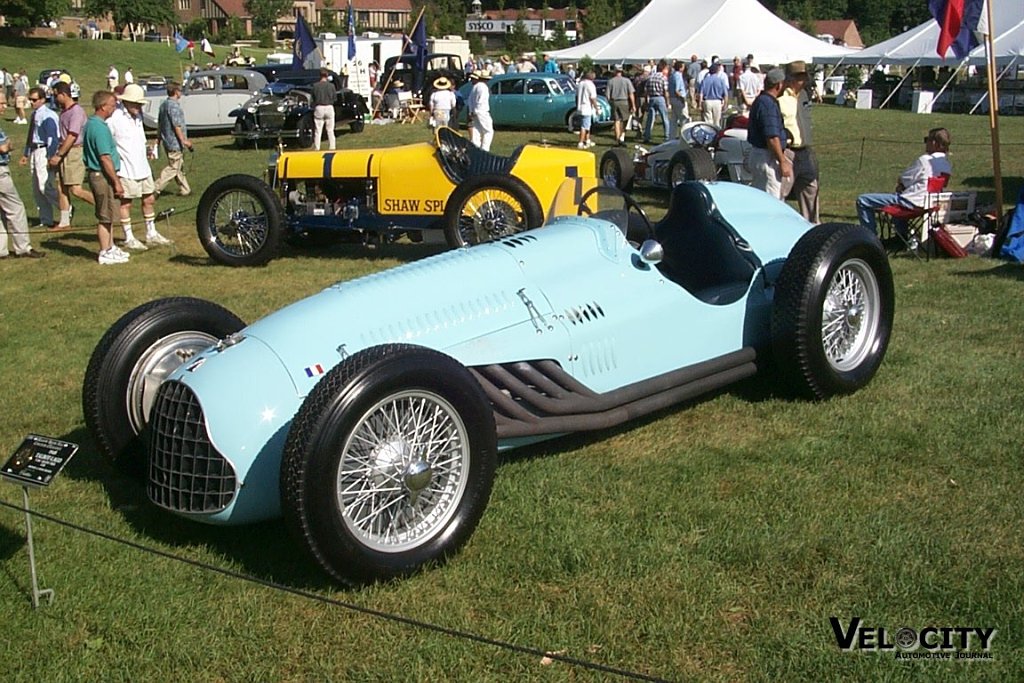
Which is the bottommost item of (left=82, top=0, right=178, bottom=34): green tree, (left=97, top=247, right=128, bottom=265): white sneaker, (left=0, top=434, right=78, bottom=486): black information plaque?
(left=97, top=247, right=128, bottom=265): white sneaker

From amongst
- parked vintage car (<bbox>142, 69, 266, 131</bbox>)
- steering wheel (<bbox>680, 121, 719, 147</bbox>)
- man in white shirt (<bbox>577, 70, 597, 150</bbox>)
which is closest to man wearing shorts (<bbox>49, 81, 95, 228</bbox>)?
steering wheel (<bbox>680, 121, 719, 147</bbox>)

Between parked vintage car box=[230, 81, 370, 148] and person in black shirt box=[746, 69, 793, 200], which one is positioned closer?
person in black shirt box=[746, 69, 793, 200]

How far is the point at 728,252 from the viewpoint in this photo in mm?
6191

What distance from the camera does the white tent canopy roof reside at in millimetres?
28844

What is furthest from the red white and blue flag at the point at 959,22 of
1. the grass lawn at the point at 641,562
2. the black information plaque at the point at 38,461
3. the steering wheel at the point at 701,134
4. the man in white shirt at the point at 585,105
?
the man in white shirt at the point at 585,105

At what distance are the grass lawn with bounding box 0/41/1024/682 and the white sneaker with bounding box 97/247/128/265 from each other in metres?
4.84

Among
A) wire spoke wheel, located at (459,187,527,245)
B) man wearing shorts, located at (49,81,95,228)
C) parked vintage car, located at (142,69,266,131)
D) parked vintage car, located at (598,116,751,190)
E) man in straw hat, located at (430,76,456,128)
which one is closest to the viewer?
wire spoke wheel, located at (459,187,527,245)

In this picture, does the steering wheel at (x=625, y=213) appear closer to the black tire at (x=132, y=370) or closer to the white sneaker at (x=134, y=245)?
the black tire at (x=132, y=370)

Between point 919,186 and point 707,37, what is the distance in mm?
23843

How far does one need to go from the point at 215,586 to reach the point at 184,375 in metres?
0.87

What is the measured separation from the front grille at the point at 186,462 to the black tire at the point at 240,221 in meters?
6.78

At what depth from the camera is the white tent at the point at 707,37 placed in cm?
3228

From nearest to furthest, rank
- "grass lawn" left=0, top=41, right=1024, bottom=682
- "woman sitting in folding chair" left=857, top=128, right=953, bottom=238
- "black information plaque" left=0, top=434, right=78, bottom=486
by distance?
"grass lawn" left=0, top=41, right=1024, bottom=682 → "black information plaque" left=0, top=434, right=78, bottom=486 → "woman sitting in folding chair" left=857, top=128, right=953, bottom=238

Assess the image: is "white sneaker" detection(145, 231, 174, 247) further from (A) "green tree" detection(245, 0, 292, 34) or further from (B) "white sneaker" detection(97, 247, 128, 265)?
(A) "green tree" detection(245, 0, 292, 34)
